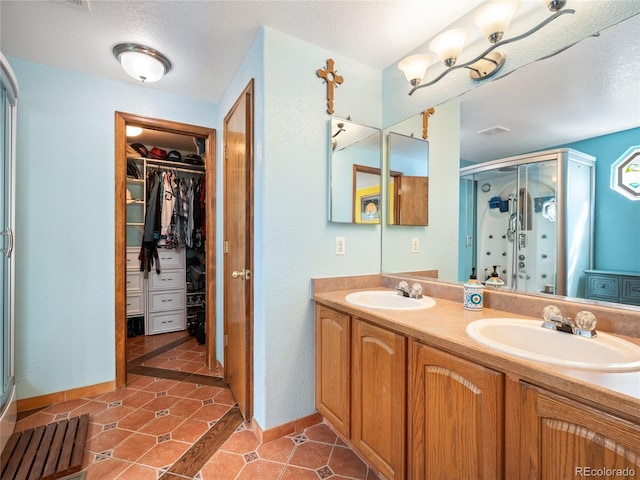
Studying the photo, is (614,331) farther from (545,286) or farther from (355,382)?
(355,382)

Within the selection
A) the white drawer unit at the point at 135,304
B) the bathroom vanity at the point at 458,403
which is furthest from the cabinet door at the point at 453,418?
the white drawer unit at the point at 135,304

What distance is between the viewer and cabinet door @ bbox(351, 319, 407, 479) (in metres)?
1.22

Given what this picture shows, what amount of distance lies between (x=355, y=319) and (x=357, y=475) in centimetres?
77

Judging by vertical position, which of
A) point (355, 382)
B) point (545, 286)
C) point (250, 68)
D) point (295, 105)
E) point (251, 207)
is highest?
point (250, 68)

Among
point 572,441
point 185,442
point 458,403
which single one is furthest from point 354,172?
point 185,442

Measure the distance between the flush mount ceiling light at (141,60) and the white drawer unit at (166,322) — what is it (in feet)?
8.74

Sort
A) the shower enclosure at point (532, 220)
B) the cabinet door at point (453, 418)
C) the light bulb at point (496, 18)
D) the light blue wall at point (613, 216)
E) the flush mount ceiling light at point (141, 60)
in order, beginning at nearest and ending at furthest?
the cabinet door at point (453, 418)
the light blue wall at point (613, 216)
the shower enclosure at point (532, 220)
the light bulb at point (496, 18)
the flush mount ceiling light at point (141, 60)

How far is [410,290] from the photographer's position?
179 cm

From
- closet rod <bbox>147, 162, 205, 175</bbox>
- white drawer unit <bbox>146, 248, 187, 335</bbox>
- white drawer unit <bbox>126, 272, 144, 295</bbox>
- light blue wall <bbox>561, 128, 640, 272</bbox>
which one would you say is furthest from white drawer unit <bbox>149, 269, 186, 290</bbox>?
light blue wall <bbox>561, 128, 640, 272</bbox>

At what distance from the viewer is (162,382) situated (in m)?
2.42

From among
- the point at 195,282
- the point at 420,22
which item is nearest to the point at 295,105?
the point at 420,22

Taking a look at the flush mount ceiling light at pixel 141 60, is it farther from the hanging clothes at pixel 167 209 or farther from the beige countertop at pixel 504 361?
the beige countertop at pixel 504 361

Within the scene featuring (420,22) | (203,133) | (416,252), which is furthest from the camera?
(203,133)

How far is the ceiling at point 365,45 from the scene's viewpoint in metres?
1.14
